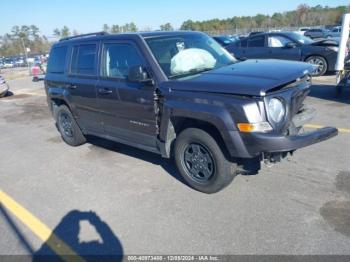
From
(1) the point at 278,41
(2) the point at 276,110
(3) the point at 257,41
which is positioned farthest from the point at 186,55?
(3) the point at 257,41

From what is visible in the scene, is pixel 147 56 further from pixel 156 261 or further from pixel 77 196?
pixel 156 261

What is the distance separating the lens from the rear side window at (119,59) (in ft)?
14.8

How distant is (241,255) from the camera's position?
3047 mm

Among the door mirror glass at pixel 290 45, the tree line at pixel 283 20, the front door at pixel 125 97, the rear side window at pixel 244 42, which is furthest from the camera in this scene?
the tree line at pixel 283 20

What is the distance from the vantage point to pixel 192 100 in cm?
380

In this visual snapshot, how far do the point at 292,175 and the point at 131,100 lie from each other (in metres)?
2.43

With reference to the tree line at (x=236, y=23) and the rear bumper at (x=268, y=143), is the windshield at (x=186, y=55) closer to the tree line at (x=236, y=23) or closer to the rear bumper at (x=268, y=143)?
the rear bumper at (x=268, y=143)

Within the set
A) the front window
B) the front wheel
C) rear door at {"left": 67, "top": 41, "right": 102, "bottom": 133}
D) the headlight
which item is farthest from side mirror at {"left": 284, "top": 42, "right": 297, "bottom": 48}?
the headlight

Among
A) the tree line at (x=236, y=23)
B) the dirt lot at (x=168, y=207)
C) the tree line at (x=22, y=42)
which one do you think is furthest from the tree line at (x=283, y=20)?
the dirt lot at (x=168, y=207)

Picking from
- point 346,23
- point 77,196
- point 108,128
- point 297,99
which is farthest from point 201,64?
point 346,23

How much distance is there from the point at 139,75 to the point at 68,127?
3057mm

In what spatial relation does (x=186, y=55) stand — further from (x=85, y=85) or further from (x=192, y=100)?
(x=85, y=85)

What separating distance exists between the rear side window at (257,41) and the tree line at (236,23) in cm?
4867

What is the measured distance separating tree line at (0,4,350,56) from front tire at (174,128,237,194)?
57971mm
